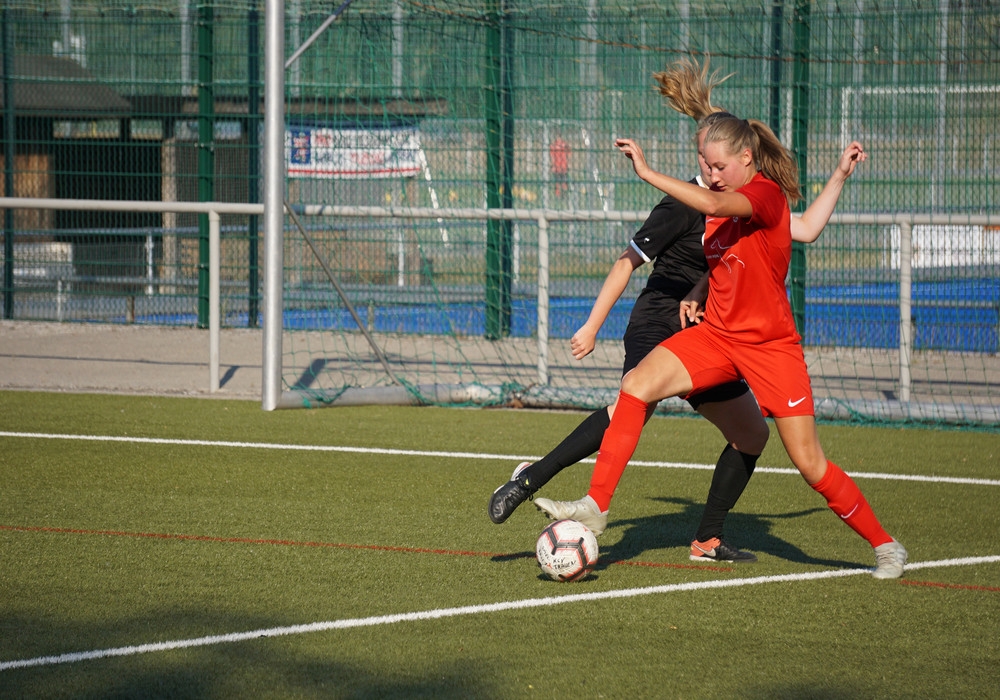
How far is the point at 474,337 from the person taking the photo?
12.7m

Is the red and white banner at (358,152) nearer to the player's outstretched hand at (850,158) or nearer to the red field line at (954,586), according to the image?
the player's outstretched hand at (850,158)

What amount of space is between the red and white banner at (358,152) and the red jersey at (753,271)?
8150mm

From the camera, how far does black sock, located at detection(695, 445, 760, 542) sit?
5184mm

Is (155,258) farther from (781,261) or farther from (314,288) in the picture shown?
(781,261)

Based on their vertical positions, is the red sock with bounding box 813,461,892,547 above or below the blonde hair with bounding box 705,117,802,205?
below

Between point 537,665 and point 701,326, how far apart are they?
65.0 inches

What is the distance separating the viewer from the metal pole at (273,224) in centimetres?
903

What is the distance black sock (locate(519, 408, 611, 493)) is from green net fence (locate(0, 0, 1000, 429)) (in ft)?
14.3

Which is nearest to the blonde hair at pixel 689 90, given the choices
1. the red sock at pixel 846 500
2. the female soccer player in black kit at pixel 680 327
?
the female soccer player in black kit at pixel 680 327

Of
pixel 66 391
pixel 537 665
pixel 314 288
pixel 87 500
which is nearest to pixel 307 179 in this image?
pixel 314 288

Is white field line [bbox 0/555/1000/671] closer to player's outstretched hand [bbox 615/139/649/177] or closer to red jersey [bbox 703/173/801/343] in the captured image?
red jersey [bbox 703/173/801/343]

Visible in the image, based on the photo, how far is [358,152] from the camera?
41.8ft

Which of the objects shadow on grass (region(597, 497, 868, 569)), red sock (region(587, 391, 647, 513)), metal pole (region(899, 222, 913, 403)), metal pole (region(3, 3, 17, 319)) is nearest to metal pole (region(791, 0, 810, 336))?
metal pole (region(899, 222, 913, 403))

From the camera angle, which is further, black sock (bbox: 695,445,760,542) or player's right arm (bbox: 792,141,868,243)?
black sock (bbox: 695,445,760,542)
